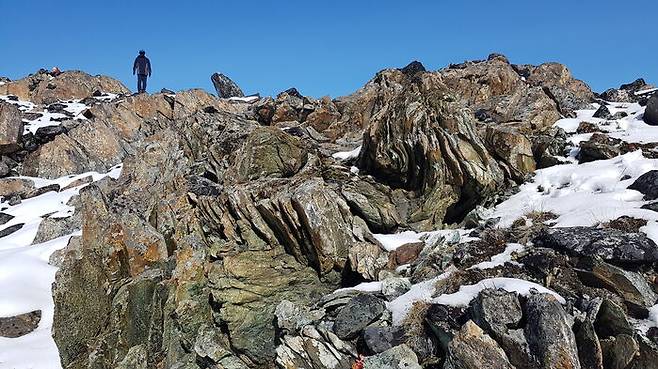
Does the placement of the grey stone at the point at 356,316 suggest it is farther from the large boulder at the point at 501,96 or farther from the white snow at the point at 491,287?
the large boulder at the point at 501,96

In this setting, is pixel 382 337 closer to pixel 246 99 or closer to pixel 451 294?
pixel 451 294

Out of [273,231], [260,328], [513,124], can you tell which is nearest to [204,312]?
[260,328]

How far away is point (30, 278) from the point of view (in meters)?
21.3

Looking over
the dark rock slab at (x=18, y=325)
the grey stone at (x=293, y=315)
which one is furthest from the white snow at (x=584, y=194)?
the dark rock slab at (x=18, y=325)

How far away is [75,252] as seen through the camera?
16.7m

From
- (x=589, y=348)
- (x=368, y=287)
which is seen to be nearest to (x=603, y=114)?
(x=368, y=287)

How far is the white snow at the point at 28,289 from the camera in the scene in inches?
692

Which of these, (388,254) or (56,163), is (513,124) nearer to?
(388,254)

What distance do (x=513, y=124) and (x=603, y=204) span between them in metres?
→ 9.16

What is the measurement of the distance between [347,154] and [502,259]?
13115 mm

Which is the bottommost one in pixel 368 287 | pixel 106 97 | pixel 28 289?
Answer: pixel 28 289

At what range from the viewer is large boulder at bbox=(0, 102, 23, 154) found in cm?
3909

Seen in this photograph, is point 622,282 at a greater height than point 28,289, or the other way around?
point 622,282

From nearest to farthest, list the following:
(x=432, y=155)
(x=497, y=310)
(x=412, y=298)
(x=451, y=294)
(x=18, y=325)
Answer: (x=497, y=310), (x=451, y=294), (x=412, y=298), (x=432, y=155), (x=18, y=325)
